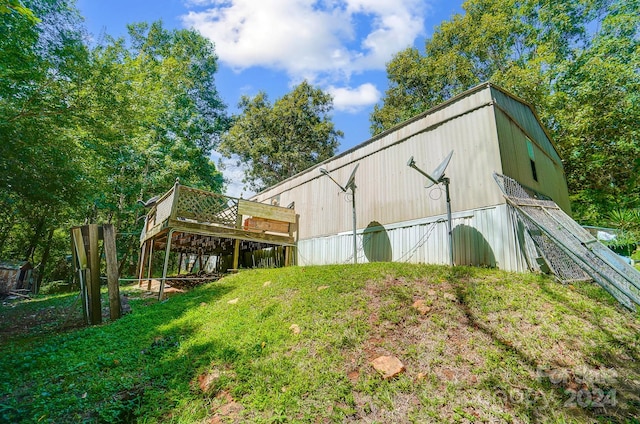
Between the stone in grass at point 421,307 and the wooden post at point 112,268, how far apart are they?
6335 mm

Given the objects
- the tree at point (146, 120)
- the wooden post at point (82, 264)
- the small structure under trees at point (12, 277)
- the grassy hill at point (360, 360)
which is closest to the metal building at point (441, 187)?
the grassy hill at point (360, 360)

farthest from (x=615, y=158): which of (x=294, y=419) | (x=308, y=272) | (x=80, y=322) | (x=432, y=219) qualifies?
(x=80, y=322)

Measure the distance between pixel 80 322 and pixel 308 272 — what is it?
5.41 m

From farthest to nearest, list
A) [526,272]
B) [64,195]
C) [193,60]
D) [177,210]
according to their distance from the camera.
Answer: [193,60]
[64,195]
[177,210]
[526,272]

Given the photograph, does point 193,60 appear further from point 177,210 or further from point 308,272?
point 308,272

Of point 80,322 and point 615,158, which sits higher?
point 615,158

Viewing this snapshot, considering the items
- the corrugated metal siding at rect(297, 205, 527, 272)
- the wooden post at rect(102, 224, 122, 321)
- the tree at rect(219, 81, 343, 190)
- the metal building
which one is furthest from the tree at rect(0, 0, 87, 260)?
the tree at rect(219, 81, 343, 190)

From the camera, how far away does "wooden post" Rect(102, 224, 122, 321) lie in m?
6.21

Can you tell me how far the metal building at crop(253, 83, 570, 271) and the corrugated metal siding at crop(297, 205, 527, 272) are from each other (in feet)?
0.07

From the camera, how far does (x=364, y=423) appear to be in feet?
8.74

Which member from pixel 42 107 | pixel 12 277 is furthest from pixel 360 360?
pixel 12 277

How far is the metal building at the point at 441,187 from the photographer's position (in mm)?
6457

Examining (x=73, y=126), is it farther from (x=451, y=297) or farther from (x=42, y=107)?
(x=451, y=297)

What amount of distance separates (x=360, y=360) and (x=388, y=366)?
0.36 m
